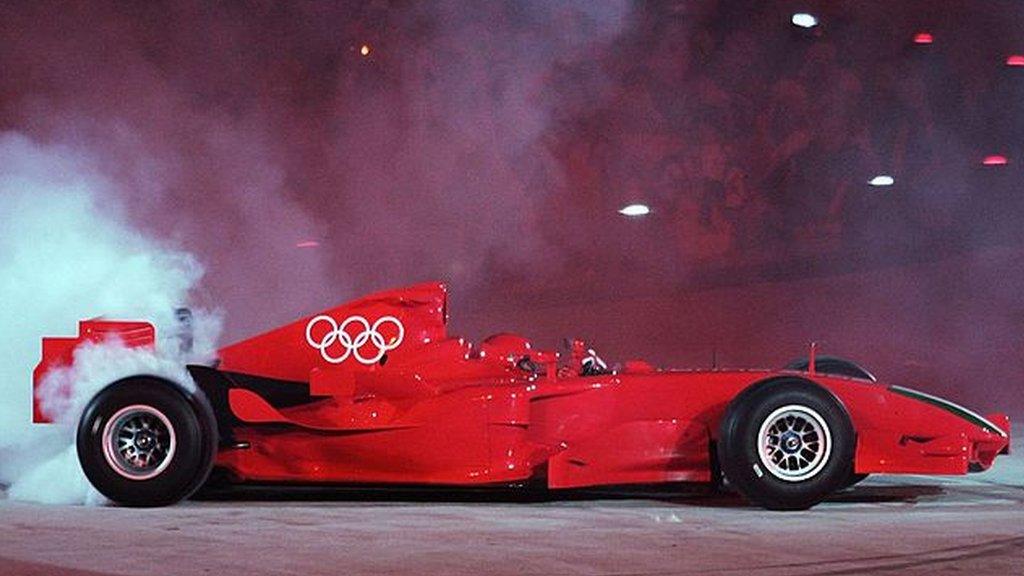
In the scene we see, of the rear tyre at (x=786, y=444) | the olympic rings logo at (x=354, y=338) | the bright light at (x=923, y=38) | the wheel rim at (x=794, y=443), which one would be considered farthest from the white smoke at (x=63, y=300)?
the bright light at (x=923, y=38)

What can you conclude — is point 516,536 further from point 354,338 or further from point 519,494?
point 354,338

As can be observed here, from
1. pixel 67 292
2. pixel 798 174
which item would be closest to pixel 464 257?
pixel 798 174

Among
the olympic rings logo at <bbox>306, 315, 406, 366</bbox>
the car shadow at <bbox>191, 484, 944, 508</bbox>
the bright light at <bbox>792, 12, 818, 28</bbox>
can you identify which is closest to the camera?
the car shadow at <bbox>191, 484, 944, 508</bbox>

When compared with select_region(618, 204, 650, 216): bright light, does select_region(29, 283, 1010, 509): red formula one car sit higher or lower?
lower

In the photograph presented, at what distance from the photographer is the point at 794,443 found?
745cm

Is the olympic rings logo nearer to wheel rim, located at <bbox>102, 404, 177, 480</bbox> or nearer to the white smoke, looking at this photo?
the white smoke

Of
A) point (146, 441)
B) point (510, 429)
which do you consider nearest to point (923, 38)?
point (510, 429)

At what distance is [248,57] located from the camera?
46.6 ft

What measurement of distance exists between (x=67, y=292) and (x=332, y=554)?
12.7ft

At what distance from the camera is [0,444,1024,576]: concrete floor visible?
5793mm

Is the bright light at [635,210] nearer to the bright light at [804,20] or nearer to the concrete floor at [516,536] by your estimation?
the bright light at [804,20]

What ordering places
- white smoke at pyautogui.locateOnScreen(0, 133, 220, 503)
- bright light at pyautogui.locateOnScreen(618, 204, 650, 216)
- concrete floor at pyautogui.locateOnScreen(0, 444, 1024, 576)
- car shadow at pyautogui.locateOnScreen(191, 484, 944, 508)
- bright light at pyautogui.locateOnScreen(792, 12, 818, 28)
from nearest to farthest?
concrete floor at pyautogui.locateOnScreen(0, 444, 1024, 576) → car shadow at pyautogui.locateOnScreen(191, 484, 944, 508) → white smoke at pyautogui.locateOnScreen(0, 133, 220, 503) → bright light at pyautogui.locateOnScreen(618, 204, 650, 216) → bright light at pyautogui.locateOnScreen(792, 12, 818, 28)

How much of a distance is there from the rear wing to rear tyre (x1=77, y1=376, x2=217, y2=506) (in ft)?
1.39

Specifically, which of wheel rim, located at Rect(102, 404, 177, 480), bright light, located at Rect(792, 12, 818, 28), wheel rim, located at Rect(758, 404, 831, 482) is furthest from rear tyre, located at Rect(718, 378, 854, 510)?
bright light, located at Rect(792, 12, 818, 28)
